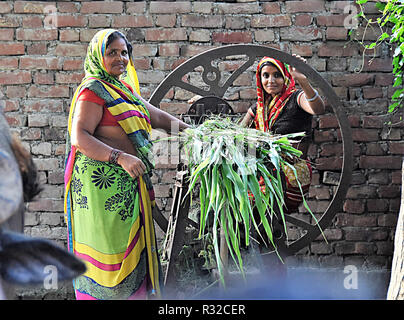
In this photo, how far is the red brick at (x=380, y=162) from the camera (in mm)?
3242

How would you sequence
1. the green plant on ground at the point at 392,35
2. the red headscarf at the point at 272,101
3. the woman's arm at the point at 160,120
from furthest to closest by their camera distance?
the green plant on ground at the point at 392,35
the red headscarf at the point at 272,101
the woman's arm at the point at 160,120

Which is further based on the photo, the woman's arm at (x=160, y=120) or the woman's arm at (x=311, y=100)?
the woman's arm at (x=311, y=100)

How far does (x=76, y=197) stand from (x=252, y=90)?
1520mm

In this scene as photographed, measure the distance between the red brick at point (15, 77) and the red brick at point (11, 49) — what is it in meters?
0.13

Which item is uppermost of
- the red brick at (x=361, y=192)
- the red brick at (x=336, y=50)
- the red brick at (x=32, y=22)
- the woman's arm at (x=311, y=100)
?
the red brick at (x=32, y=22)

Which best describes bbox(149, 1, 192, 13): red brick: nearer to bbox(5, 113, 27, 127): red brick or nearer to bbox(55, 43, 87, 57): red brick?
bbox(55, 43, 87, 57): red brick

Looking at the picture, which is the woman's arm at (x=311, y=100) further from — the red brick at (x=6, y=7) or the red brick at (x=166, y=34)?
the red brick at (x=6, y=7)

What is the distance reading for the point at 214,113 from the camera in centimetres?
266

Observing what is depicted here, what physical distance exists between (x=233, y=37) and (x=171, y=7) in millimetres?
470

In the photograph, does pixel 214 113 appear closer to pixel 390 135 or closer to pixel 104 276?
pixel 104 276

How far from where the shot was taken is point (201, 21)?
10.6ft

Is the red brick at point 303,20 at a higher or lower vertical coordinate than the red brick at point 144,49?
higher

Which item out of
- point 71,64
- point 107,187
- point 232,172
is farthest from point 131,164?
point 71,64

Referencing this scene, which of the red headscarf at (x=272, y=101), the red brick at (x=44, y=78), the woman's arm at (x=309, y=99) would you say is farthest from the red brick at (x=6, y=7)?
the woman's arm at (x=309, y=99)
